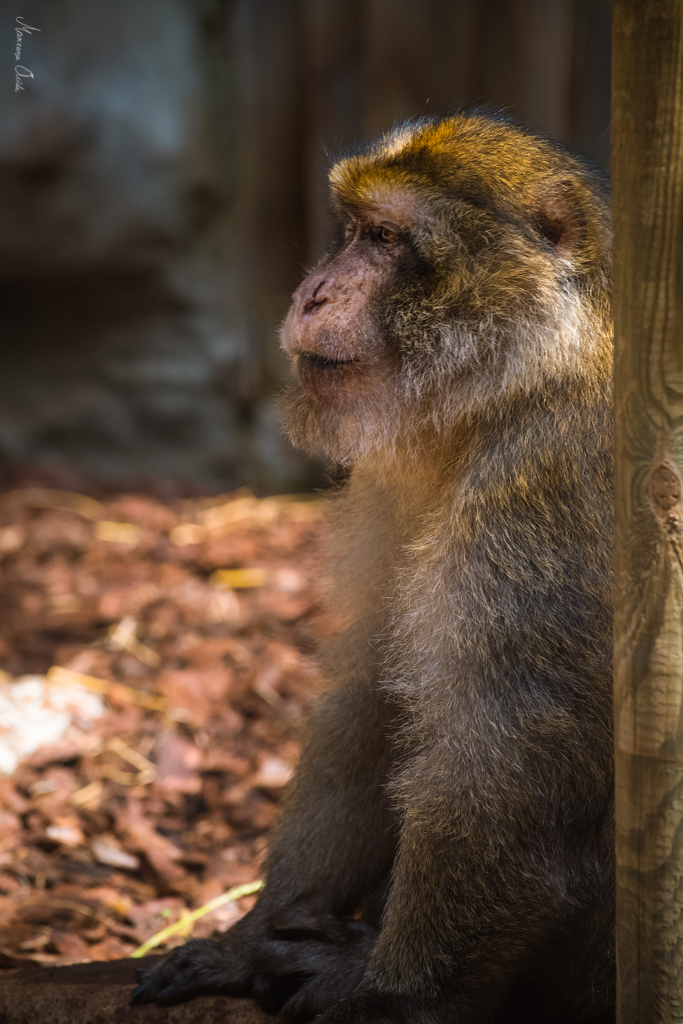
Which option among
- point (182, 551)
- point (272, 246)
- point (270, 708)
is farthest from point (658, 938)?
point (272, 246)

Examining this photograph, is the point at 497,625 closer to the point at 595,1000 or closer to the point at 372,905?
the point at 595,1000

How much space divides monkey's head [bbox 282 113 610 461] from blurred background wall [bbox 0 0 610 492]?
3.27 metres

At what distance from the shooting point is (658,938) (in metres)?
1.52

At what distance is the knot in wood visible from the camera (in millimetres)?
1401

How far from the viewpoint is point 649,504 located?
1.42 m

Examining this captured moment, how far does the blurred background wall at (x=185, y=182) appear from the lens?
17.2 feet

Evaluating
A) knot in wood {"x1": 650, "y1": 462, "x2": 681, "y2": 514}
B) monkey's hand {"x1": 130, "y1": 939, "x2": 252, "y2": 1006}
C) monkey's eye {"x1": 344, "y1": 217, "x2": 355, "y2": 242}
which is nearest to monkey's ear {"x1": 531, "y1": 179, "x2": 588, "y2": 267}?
monkey's eye {"x1": 344, "y1": 217, "x2": 355, "y2": 242}

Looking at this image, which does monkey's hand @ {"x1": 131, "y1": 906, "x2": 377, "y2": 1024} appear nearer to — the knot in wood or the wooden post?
the wooden post

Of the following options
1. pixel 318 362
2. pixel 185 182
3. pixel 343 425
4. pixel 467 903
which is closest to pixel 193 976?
pixel 467 903

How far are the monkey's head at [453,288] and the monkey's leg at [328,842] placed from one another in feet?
2.28

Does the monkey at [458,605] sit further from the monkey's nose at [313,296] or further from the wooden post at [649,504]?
the wooden post at [649,504]

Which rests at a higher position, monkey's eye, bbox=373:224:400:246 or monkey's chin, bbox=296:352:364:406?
monkey's eye, bbox=373:224:400:246

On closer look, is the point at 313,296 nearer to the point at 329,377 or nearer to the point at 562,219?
the point at 329,377

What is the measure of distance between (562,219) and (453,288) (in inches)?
10.7
